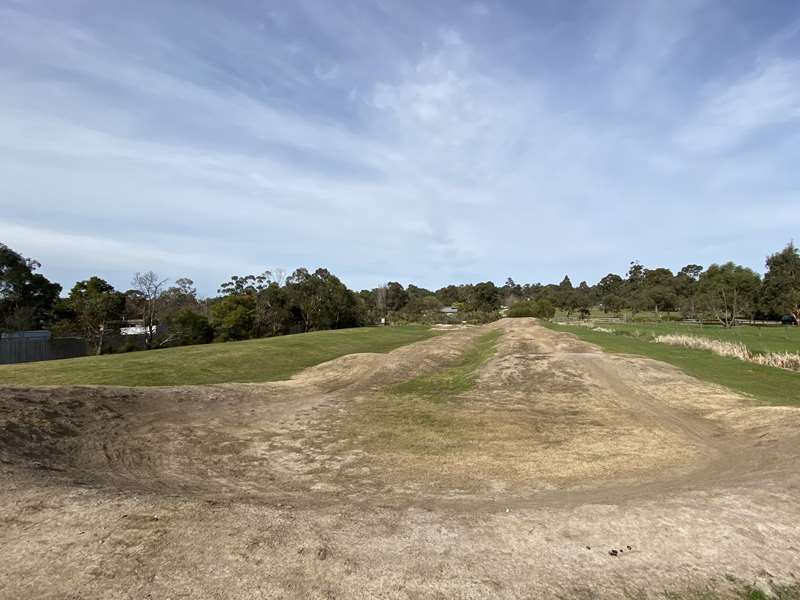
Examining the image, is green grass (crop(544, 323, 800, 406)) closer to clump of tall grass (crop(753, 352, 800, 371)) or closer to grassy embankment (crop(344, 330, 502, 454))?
clump of tall grass (crop(753, 352, 800, 371))

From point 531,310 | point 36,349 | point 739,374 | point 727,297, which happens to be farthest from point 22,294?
point 727,297

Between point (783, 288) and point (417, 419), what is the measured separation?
3702 inches

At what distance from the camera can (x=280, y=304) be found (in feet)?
190

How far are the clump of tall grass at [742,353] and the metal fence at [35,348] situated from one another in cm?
4549

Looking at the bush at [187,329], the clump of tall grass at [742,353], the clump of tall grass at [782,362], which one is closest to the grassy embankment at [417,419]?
the clump of tall grass at [782,362]

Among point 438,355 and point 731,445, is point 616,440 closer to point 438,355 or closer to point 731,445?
point 731,445

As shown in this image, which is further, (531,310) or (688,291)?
(688,291)

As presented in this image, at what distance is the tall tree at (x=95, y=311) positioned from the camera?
34.2 meters

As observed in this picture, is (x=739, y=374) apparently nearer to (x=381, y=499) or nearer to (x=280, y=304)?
(x=381, y=499)

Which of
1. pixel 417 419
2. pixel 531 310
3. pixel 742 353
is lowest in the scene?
pixel 417 419

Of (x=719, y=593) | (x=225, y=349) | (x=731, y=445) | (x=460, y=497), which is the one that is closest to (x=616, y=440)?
(x=731, y=445)

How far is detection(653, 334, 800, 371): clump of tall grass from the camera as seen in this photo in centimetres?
2453

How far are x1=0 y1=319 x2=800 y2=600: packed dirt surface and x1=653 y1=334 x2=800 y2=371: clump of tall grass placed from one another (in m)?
14.4

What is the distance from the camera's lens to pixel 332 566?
4.42m
